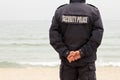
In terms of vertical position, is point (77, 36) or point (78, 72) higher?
point (77, 36)

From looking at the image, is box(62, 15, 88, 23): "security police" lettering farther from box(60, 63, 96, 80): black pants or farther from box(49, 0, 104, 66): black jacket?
box(60, 63, 96, 80): black pants

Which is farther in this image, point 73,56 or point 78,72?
point 78,72

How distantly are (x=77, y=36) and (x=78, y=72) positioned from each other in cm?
42

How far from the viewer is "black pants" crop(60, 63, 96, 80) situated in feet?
15.7

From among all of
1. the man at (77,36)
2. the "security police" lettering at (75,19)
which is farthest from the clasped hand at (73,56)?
the "security police" lettering at (75,19)

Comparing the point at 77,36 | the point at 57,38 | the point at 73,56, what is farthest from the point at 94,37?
the point at 57,38

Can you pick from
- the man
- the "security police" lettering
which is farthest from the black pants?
the "security police" lettering

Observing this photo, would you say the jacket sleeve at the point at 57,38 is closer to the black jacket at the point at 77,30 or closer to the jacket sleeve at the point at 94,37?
the black jacket at the point at 77,30

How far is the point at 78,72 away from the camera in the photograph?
4.84 m

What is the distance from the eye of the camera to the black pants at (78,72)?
15.7ft

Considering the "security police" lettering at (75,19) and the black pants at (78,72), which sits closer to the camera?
the "security police" lettering at (75,19)

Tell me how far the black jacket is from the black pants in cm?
6

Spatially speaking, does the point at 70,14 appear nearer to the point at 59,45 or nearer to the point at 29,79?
the point at 59,45

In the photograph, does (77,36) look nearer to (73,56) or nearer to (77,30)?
(77,30)
